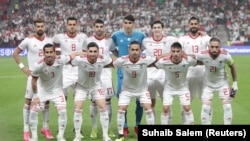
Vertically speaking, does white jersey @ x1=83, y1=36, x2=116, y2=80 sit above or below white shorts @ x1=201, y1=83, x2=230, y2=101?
above

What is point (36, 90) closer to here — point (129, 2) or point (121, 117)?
point (121, 117)

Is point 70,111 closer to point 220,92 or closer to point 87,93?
point 87,93

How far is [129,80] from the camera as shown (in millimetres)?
11406

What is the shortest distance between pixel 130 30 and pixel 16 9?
33.5m

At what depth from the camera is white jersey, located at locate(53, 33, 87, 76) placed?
40.4 ft

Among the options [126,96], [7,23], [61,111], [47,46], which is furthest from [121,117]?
[7,23]

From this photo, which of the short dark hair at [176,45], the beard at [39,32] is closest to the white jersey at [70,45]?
the beard at [39,32]

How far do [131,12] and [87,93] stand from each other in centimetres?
3319

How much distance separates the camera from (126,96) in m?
11.4

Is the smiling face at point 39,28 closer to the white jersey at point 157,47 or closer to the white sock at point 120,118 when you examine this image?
the white jersey at point 157,47

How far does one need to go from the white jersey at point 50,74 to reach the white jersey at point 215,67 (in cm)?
279

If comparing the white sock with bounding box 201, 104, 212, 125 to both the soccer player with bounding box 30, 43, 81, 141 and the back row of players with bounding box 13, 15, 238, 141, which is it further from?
the soccer player with bounding box 30, 43, 81, 141

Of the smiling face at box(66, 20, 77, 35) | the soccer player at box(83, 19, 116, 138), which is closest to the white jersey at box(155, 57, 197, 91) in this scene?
the soccer player at box(83, 19, 116, 138)

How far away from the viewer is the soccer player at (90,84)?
36.5 feet
